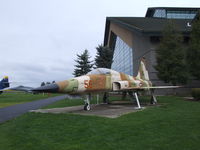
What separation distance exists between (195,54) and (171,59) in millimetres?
2621

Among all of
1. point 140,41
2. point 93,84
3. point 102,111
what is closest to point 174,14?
point 140,41

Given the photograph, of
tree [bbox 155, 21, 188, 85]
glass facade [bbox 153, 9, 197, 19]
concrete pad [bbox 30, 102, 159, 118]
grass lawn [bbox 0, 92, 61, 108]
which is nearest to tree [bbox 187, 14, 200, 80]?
tree [bbox 155, 21, 188, 85]

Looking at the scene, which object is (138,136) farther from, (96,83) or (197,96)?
(197,96)

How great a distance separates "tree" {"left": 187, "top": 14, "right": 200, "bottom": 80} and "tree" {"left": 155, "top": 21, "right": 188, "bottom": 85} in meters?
0.71

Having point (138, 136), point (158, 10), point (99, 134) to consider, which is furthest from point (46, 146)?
point (158, 10)

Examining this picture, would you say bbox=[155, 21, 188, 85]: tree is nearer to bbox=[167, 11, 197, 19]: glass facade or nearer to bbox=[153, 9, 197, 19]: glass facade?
bbox=[153, 9, 197, 19]: glass facade

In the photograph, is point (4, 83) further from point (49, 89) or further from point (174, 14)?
point (174, 14)

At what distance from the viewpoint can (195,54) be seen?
2109cm

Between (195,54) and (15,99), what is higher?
(195,54)

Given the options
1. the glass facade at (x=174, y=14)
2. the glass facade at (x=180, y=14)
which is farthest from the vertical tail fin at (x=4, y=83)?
the glass facade at (x=180, y=14)

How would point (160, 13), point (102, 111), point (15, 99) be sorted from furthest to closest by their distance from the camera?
1. point (160, 13)
2. point (15, 99)
3. point (102, 111)

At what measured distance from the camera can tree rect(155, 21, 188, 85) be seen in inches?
849

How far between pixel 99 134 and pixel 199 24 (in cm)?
2142

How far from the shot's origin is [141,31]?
2439 centimetres
